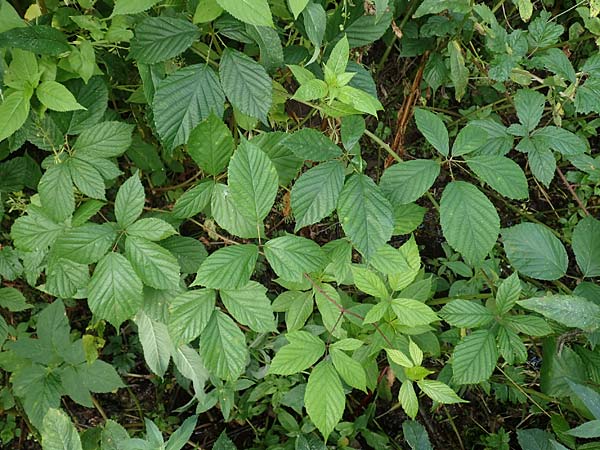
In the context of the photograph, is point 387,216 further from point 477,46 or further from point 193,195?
point 477,46

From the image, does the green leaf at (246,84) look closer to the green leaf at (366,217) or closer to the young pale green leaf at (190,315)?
the green leaf at (366,217)

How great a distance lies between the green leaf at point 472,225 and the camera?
104 cm

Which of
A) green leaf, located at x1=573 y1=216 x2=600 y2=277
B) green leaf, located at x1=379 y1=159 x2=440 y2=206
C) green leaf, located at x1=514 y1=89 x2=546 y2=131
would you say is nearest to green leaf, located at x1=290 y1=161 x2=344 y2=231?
green leaf, located at x1=379 y1=159 x2=440 y2=206

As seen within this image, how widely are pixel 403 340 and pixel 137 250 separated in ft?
2.37

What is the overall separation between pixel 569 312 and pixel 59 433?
3.77ft

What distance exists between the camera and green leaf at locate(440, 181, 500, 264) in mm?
1045

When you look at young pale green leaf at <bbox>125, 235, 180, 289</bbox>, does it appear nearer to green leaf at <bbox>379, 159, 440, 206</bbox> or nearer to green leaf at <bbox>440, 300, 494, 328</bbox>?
green leaf at <bbox>379, 159, 440, 206</bbox>

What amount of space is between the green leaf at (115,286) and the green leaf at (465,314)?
0.71 meters

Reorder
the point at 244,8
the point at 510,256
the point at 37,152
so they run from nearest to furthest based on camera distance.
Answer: the point at 244,8, the point at 510,256, the point at 37,152

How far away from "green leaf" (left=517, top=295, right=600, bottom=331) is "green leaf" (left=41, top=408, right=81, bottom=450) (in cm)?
102

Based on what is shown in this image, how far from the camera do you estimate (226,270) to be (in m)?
1.02

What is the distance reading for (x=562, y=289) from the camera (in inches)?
61.2

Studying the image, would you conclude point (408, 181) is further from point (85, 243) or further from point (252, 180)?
point (85, 243)

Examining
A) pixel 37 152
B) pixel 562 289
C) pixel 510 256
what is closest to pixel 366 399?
pixel 562 289
